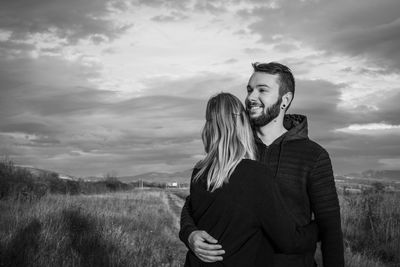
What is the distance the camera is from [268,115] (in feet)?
10.7

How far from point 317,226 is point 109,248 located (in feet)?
19.0

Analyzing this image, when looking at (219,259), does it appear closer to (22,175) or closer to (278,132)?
(278,132)

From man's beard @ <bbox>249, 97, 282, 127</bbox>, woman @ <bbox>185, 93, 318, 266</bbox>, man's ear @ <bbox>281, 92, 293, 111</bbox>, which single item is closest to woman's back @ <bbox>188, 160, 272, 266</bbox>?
woman @ <bbox>185, 93, 318, 266</bbox>

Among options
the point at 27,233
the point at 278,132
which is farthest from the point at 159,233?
the point at 278,132

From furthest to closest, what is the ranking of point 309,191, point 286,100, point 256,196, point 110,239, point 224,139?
point 110,239
point 286,100
point 309,191
point 224,139
point 256,196

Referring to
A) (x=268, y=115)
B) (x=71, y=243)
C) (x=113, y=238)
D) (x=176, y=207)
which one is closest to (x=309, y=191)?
(x=268, y=115)

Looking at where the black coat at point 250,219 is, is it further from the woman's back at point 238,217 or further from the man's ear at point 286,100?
the man's ear at point 286,100

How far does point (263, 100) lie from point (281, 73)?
0.84 ft

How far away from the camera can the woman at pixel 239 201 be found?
101 inches

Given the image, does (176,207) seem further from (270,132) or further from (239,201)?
(239,201)

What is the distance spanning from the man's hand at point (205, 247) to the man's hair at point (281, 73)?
4.10 feet

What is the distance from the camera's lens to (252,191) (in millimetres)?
2582

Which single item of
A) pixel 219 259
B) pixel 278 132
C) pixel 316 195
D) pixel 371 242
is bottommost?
pixel 371 242

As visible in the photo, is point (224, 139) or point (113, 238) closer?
point (224, 139)
